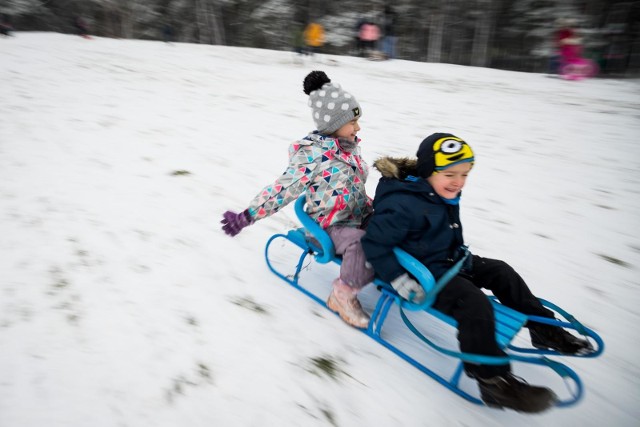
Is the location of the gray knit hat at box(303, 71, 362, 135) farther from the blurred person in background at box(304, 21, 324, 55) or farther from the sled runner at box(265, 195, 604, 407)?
the blurred person in background at box(304, 21, 324, 55)

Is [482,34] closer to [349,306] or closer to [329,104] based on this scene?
[329,104]

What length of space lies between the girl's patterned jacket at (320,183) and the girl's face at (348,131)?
5cm

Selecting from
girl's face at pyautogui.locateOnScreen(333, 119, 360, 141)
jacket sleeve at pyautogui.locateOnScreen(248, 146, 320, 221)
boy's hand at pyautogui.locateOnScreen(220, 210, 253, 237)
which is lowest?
boy's hand at pyautogui.locateOnScreen(220, 210, 253, 237)

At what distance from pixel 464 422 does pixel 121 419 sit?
160cm

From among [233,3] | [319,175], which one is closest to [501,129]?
[319,175]

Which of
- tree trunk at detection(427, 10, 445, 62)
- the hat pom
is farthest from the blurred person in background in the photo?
the hat pom

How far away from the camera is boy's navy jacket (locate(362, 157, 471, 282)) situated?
72.5 inches

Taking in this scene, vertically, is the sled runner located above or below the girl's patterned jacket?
below

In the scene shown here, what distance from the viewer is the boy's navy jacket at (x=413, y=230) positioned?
184 centimetres

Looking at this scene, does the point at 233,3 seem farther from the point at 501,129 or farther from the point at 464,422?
the point at 464,422

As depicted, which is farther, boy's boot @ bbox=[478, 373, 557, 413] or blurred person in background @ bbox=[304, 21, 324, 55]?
blurred person in background @ bbox=[304, 21, 324, 55]

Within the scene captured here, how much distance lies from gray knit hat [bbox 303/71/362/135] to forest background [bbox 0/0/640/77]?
1250 cm

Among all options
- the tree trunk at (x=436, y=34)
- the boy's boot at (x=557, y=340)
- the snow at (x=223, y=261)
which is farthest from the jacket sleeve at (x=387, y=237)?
the tree trunk at (x=436, y=34)

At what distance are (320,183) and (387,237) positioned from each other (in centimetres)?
60
